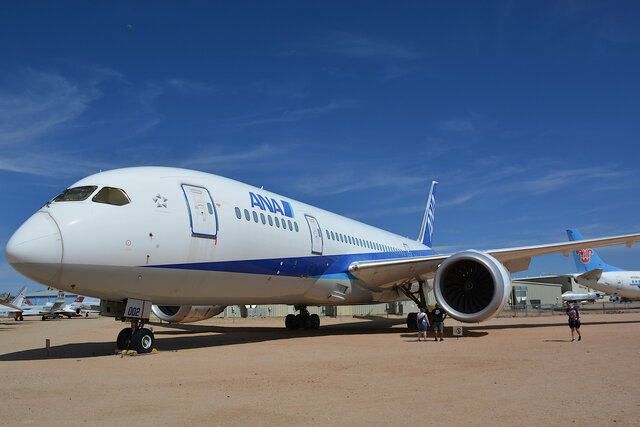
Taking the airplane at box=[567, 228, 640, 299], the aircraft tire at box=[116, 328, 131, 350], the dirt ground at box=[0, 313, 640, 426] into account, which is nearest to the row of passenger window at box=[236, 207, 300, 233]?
the dirt ground at box=[0, 313, 640, 426]

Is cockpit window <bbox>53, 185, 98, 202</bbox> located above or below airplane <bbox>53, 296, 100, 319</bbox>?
above

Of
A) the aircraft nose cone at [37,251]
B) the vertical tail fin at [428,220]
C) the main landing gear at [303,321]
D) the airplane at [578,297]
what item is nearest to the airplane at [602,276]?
the vertical tail fin at [428,220]

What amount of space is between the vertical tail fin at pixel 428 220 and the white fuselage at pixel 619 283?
1765 centimetres

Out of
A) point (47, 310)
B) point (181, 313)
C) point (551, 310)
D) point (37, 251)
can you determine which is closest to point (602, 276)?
point (551, 310)

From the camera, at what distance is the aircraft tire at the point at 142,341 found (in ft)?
32.3

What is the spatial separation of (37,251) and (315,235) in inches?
303

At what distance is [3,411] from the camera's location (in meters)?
5.13

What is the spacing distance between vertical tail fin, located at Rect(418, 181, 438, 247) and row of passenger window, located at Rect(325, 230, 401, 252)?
6245 millimetres

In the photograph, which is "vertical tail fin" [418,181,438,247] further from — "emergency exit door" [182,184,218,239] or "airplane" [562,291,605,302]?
"airplane" [562,291,605,302]

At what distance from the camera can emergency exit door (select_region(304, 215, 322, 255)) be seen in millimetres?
14230

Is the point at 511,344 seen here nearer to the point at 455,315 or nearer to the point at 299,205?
the point at 455,315

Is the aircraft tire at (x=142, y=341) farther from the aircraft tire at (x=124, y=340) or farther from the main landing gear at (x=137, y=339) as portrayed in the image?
the aircraft tire at (x=124, y=340)

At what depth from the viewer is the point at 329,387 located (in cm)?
630

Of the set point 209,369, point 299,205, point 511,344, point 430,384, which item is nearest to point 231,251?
point 209,369
